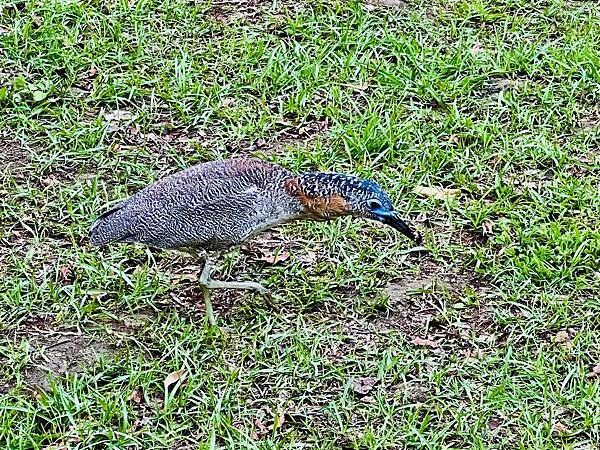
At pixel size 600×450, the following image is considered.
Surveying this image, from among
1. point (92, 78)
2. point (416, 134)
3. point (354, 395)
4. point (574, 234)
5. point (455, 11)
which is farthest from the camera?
point (455, 11)

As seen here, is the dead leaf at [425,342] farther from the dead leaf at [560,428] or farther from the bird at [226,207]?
the dead leaf at [560,428]

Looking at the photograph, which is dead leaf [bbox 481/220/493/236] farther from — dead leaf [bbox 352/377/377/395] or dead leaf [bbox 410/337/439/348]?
dead leaf [bbox 352/377/377/395]

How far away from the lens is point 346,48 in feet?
24.9

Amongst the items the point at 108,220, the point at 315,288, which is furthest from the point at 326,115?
the point at 108,220

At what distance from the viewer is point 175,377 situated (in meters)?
4.96

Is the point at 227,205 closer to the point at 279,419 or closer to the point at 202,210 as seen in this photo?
the point at 202,210

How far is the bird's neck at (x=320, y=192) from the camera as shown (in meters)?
5.20

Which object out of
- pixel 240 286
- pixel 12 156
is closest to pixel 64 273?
pixel 240 286

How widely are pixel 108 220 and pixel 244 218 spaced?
69 centimetres

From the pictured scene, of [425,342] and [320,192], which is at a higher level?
[320,192]

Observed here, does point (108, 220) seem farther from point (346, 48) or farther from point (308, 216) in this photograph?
point (346, 48)

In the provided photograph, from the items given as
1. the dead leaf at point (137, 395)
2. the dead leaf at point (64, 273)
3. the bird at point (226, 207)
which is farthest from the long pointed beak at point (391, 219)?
the dead leaf at point (64, 273)

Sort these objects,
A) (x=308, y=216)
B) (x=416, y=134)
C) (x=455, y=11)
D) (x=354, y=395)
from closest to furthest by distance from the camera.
Result: 1. (x=354, y=395)
2. (x=308, y=216)
3. (x=416, y=134)
4. (x=455, y=11)

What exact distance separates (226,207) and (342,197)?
59 centimetres
